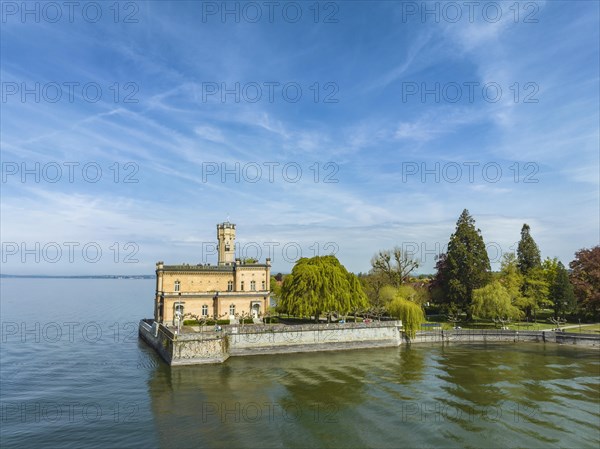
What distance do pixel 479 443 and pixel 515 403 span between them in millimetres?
7532

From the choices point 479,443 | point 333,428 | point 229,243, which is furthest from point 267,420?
point 229,243

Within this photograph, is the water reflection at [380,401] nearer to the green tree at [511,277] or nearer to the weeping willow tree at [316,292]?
the weeping willow tree at [316,292]

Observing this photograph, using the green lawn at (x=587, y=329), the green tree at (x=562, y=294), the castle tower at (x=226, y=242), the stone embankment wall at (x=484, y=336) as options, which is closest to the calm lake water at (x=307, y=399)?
the stone embankment wall at (x=484, y=336)

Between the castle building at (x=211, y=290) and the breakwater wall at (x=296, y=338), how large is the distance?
4.25 m

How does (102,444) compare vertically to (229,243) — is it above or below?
below

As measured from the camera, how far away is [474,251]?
56.7 meters

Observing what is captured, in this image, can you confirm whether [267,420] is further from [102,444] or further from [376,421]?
[102,444]

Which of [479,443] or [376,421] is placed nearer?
[479,443]

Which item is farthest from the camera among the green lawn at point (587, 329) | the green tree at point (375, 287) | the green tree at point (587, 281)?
the green tree at point (375, 287)

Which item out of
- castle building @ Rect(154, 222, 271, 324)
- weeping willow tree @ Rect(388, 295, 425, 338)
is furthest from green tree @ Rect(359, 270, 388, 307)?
castle building @ Rect(154, 222, 271, 324)

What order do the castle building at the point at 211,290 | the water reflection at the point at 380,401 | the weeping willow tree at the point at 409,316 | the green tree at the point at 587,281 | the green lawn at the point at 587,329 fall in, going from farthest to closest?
the green tree at the point at 587,281, the castle building at the point at 211,290, the green lawn at the point at 587,329, the weeping willow tree at the point at 409,316, the water reflection at the point at 380,401

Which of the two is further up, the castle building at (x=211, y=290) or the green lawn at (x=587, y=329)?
the castle building at (x=211, y=290)

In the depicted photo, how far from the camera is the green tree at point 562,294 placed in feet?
179

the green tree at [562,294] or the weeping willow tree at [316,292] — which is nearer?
the weeping willow tree at [316,292]
